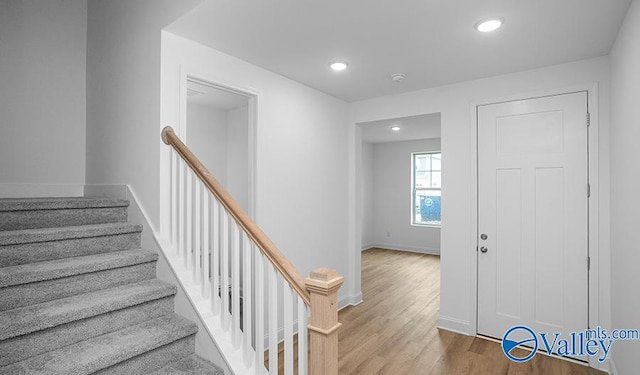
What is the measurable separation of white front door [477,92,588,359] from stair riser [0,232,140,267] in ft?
10.0

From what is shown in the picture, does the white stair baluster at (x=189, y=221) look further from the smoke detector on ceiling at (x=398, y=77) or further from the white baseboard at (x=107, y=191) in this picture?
the smoke detector on ceiling at (x=398, y=77)

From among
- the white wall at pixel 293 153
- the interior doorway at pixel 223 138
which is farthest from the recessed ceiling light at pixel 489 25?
the interior doorway at pixel 223 138

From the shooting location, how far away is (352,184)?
4102 millimetres

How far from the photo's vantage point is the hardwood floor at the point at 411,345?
261cm

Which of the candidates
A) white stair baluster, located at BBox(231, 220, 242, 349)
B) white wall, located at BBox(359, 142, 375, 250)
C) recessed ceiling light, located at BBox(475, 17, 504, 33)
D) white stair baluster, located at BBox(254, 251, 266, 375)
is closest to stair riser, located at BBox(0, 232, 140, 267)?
white stair baluster, located at BBox(231, 220, 242, 349)

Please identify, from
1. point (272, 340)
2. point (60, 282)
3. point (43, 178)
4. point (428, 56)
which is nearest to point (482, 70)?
point (428, 56)

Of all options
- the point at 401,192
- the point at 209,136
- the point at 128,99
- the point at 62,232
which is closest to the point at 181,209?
the point at 62,232

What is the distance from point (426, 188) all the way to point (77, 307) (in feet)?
21.6

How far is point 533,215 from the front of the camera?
2.93 metres

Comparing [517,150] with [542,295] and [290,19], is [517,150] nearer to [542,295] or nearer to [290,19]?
[542,295]

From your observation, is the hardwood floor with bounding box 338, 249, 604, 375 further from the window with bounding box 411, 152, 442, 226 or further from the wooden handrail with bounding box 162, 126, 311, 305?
the window with bounding box 411, 152, 442, 226

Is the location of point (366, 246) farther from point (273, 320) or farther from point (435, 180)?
point (273, 320)

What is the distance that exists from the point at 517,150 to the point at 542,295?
131 centimetres

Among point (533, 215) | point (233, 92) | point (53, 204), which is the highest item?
point (233, 92)
